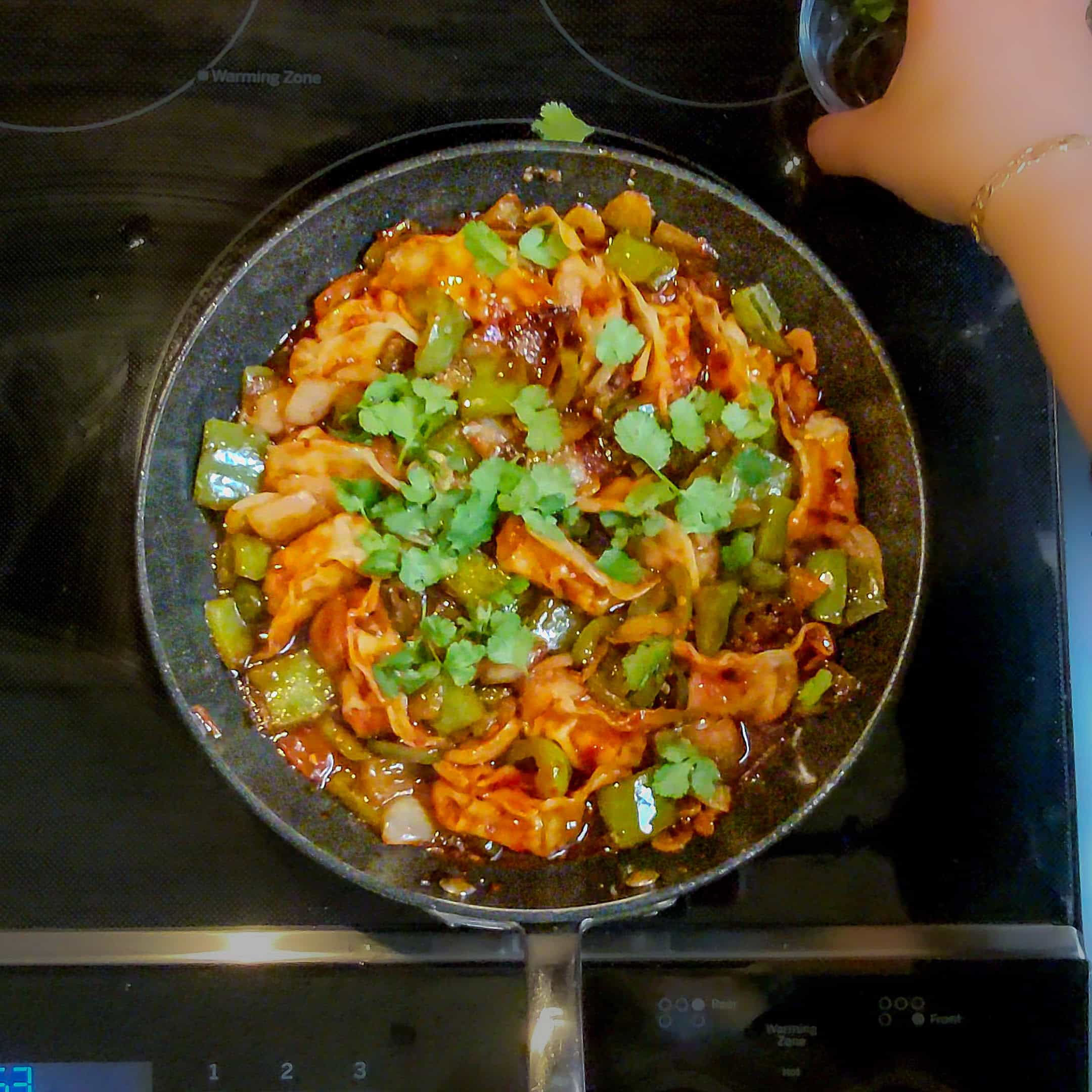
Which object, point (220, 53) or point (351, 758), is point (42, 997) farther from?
point (220, 53)

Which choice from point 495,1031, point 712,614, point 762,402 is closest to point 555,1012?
point 495,1031

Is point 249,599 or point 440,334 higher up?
point 440,334

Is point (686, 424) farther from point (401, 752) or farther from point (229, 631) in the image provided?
point (229, 631)

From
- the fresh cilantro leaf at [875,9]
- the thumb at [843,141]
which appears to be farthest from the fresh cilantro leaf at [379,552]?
the fresh cilantro leaf at [875,9]

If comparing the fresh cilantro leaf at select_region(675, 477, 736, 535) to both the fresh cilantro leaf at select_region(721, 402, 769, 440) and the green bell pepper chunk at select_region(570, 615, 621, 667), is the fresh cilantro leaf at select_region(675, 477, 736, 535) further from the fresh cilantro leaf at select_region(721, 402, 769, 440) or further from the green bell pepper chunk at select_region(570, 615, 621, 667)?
the green bell pepper chunk at select_region(570, 615, 621, 667)

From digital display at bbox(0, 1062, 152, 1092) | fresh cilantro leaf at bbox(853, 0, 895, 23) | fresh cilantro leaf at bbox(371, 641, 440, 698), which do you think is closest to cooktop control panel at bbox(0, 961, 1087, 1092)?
digital display at bbox(0, 1062, 152, 1092)

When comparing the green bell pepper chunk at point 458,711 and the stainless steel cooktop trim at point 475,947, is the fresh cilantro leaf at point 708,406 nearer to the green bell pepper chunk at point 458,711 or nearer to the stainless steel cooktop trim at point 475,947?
the green bell pepper chunk at point 458,711
